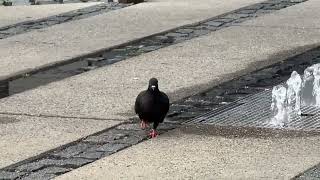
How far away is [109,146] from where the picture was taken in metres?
7.45

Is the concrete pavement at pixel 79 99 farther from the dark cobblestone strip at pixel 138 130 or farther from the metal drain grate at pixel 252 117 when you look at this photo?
the metal drain grate at pixel 252 117

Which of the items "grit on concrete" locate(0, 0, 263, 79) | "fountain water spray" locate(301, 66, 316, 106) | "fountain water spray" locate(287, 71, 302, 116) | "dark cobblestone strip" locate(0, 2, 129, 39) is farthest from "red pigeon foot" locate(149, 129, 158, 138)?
"dark cobblestone strip" locate(0, 2, 129, 39)

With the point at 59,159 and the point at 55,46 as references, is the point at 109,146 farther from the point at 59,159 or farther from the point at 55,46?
the point at 55,46

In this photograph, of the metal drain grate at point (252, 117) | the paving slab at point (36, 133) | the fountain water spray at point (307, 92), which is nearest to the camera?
the paving slab at point (36, 133)

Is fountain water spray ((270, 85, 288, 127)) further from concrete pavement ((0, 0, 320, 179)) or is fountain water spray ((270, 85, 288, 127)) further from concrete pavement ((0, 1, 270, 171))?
concrete pavement ((0, 1, 270, 171))

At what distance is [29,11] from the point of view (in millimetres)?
14664

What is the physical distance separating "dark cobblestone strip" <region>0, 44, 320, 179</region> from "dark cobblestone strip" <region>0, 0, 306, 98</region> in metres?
1.74

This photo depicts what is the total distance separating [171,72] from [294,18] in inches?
142

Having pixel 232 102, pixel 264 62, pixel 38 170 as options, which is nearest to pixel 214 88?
pixel 232 102

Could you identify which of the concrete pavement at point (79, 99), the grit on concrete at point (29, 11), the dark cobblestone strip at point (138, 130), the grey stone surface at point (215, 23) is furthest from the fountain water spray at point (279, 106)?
the grit on concrete at point (29, 11)

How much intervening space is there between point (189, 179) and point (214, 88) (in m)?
2.94

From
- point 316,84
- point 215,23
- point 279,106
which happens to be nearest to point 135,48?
point 215,23

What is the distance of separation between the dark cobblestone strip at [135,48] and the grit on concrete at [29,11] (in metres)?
2.37

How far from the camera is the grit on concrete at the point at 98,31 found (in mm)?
11078
